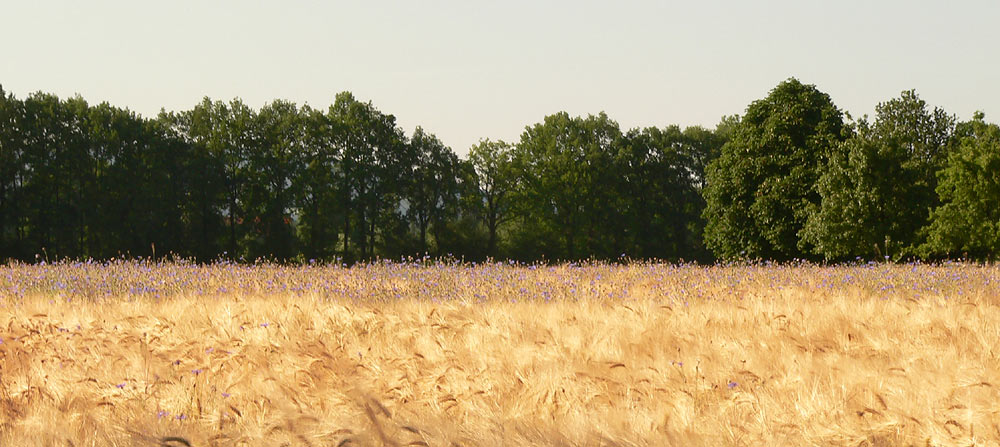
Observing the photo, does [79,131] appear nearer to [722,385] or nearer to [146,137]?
[146,137]

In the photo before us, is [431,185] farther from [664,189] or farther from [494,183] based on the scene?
[664,189]

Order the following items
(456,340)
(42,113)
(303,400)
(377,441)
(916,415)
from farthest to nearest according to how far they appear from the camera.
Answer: (42,113) → (456,340) → (303,400) → (916,415) → (377,441)

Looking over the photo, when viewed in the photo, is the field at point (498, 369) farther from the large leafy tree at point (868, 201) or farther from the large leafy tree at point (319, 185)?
the large leafy tree at point (319, 185)

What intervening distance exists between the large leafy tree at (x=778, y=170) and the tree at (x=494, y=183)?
20442 mm

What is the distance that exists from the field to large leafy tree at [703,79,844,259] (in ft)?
74.8

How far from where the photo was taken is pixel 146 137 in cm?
4256

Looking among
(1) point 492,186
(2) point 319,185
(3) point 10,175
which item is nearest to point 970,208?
(1) point 492,186

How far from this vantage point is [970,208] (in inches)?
1342

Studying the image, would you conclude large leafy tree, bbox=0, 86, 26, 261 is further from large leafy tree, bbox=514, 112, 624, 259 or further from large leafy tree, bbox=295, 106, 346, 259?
large leafy tree, bbox=514, 112, 624, 259

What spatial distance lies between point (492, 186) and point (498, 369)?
47860 mm

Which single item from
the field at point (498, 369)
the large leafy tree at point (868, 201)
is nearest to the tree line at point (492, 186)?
the large leafy tree at point (868, 201)

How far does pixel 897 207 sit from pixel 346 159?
90.6 ft

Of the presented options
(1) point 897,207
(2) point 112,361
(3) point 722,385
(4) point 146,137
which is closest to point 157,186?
(4) point 146,137

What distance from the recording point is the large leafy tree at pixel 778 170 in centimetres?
3262
